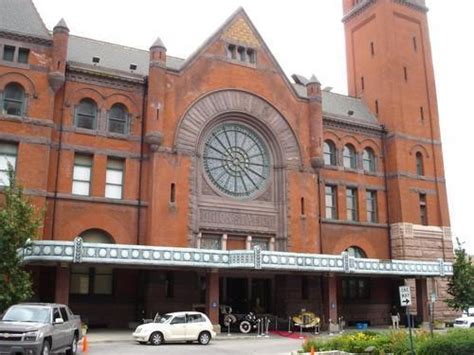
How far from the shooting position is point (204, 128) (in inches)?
1505

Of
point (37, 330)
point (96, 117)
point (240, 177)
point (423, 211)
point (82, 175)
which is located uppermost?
point (96, 117)

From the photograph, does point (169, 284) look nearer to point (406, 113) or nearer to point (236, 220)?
point (236, 220)

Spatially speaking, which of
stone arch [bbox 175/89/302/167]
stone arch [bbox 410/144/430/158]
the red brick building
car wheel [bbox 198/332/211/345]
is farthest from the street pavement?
stone arch [bbox 410/144/430/158]

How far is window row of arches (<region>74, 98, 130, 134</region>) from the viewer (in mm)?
35844

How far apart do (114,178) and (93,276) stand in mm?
6172

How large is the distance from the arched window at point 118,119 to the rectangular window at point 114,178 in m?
→ 2.02

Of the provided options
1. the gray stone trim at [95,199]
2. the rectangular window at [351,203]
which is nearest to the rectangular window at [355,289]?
the rectangular window at [351,203]

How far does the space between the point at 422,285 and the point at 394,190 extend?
8.18 metres

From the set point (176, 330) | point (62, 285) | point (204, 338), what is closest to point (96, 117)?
point (62, 285)

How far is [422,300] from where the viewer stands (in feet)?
137

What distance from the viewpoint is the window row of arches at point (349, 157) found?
45500 millimetres

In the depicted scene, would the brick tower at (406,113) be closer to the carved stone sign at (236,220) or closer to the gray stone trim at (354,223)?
the gray stone trim at (354,223)

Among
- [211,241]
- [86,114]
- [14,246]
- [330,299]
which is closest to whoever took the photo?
[14,246]

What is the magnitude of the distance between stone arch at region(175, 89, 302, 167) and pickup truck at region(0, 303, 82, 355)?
17647 millimetres
